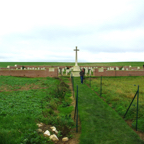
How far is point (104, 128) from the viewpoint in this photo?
5.48m

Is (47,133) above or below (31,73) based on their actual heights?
below

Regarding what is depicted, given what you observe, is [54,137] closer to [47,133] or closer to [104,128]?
[47,133]

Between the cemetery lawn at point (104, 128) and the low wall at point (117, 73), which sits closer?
the cemetery lawn at point (104, 128)

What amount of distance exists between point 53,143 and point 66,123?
4.01 ft

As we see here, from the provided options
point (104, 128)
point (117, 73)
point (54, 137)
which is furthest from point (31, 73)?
point (54, 137)

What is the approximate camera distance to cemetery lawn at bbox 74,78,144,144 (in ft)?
15.4

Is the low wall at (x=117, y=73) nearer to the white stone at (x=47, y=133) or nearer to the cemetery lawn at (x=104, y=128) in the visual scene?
the cemetery lawn at (x=104, y=128)

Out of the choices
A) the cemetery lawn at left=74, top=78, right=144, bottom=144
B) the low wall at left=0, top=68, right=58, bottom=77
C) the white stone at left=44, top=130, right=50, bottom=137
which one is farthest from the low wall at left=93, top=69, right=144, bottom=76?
the white stone at left=44, top=130, right=50, bottom=137

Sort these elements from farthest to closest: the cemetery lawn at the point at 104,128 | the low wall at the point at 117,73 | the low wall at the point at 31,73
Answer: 1. the low wall at the point at 117,73
2. the low wall at the point at 31,73
3. the cemetery lawn at the point at 104,128

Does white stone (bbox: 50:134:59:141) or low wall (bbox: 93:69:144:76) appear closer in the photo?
white stone (bbox: 50:134:59:141)

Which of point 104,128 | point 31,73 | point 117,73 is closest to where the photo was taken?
point 104,128

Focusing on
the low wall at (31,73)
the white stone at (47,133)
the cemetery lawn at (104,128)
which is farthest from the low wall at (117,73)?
the white stone at (47,133)

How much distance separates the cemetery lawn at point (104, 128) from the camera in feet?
15.4

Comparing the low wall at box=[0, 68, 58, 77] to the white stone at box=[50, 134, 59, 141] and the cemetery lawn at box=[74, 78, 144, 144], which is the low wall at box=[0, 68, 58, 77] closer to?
the cemetery lawn at box=[74, 78, 144, 144]
